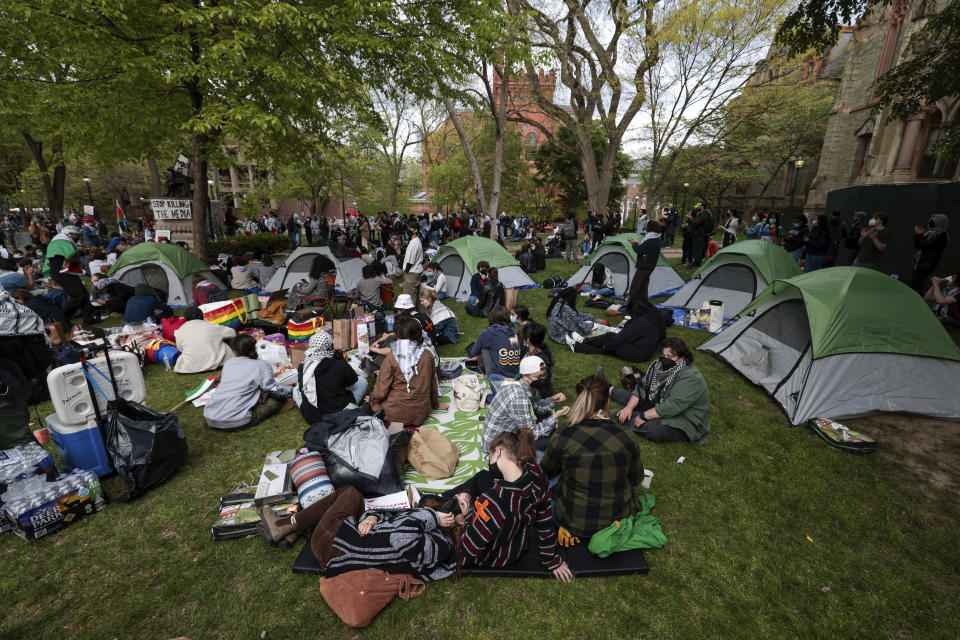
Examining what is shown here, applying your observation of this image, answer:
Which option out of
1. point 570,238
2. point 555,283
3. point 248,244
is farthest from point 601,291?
point 248,244

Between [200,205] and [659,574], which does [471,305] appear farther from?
[200,205]

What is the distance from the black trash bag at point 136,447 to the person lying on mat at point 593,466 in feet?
11.9

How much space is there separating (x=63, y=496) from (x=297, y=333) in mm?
4546

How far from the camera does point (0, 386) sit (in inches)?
160

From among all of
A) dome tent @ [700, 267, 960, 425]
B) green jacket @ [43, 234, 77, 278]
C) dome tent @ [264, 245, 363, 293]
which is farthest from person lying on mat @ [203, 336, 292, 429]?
green jacket @ [43, 234, 77, 278]

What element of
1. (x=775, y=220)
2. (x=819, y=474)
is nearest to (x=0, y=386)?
(x=819, y=474)

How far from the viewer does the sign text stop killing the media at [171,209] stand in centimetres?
1145

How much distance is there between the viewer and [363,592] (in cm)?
276

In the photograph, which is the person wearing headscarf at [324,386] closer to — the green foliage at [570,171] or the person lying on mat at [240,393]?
the person lying on mat at [240,393]

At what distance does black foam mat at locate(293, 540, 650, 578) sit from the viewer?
3107 millimetres

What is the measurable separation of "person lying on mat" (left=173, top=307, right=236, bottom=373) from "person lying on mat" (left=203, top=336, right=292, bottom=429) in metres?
1.78

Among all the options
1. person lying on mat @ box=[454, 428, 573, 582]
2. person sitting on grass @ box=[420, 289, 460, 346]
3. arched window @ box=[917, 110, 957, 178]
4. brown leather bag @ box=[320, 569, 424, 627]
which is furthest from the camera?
arched window @ box=[917, 110, 957, 178]

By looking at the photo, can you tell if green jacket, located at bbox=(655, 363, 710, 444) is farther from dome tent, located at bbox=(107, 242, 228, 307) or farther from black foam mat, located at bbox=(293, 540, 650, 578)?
dome tent, located at bbox=(107, 242, 228, 307)

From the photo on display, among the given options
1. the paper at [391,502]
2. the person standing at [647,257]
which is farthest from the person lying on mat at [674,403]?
the person standing at [647,257]
